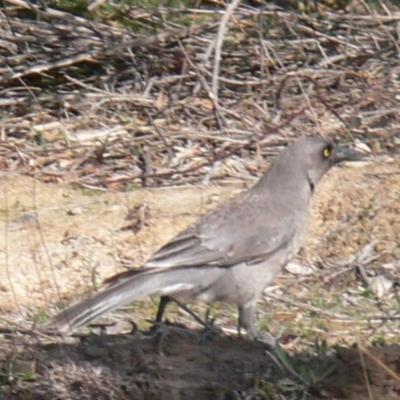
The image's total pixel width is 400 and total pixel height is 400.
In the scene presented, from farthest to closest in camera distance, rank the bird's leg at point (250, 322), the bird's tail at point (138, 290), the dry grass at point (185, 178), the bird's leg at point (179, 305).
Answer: the bird's leg at point (250, 322) < the bird's leg at point (179, 305) < the bird's tail at point (138, 290) < the dry grass at point (185, 178)

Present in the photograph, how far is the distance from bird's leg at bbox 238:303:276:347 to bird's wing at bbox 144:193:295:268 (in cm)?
26

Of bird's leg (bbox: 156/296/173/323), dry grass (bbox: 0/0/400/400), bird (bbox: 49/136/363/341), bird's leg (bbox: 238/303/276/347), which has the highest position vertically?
bird (bbox: 49/136/363/341)

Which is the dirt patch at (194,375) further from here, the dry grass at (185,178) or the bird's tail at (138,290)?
the bird's tail at (138,290)

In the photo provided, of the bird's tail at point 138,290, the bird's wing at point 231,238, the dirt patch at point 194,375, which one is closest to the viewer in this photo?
the dirt patch at point 194,375

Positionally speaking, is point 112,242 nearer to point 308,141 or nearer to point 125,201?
point 125,201

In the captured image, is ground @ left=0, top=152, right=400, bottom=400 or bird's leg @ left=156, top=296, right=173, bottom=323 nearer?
ground @ left=0, top=152, right=400, bottom=400

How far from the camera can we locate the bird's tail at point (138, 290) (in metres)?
5.82

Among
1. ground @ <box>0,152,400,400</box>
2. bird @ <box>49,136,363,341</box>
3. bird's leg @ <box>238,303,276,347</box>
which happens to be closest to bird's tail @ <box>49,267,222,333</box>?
bird @ <box>49,136,363,341</box>

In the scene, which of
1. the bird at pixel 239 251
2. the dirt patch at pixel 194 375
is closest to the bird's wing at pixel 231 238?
the bird at pixel 239 251

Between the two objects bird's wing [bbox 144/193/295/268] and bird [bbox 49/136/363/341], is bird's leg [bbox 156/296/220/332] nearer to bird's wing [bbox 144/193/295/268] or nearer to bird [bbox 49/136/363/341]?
bird [bbox 49/136/363/341]

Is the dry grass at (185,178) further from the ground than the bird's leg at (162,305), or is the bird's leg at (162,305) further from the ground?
the bird's leg at (162,305)

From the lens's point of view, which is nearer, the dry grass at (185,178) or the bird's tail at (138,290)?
the dry grass at (185,178)

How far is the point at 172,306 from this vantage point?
7.27 m

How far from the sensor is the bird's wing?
6.44m
